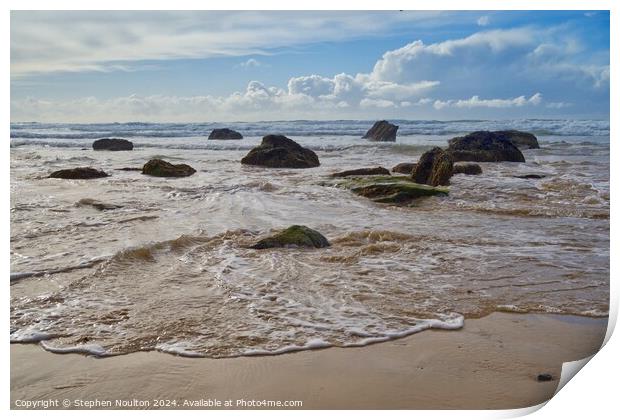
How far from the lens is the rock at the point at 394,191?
7344 millimetres

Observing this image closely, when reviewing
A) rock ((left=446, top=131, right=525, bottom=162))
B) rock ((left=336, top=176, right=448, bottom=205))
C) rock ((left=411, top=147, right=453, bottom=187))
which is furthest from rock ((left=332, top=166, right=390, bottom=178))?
rock ((left=446, top=131, right=525, bottom=162))

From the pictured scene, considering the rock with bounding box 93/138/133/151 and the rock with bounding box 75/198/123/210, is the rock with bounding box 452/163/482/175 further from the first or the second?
the rock with bounding box 93/138/133/151

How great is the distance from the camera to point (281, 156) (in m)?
11.5

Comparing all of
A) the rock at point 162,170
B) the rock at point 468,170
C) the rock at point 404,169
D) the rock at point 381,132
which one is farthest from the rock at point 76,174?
the rock at point 381,132

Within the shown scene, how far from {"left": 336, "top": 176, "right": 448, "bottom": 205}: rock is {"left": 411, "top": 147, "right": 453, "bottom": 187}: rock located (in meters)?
0.78

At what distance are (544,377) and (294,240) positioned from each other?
2.46 m

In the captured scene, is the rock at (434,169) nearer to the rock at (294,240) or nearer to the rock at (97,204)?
the rock at (294,240)

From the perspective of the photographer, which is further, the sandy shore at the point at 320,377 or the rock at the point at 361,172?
the rock at the point at 361,172

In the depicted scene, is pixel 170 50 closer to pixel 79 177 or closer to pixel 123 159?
pixel 79 177

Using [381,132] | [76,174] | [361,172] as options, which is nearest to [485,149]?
[381,132]

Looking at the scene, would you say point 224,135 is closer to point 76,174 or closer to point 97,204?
point 76,174

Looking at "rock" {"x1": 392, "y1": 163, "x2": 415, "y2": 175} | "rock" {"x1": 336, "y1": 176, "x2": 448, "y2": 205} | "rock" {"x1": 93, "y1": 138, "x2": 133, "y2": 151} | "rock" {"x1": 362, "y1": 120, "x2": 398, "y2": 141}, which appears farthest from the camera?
"rock" {"x1": 362, "y1": 120, "x2": 398, "y2": 141}

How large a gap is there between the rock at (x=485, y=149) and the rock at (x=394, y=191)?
191 inches

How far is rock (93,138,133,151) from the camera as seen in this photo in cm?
1409
